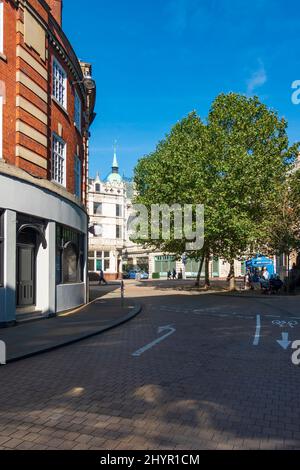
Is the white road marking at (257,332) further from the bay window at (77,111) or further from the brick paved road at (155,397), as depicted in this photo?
the bay window at (77,111)

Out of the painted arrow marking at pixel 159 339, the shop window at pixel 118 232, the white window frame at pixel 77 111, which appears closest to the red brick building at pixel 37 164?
the white window frame at pixel 77 111

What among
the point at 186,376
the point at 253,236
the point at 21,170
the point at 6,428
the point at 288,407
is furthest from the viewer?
the point at 253,236

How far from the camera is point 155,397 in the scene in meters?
6.02

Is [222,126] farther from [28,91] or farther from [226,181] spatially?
[28,91]

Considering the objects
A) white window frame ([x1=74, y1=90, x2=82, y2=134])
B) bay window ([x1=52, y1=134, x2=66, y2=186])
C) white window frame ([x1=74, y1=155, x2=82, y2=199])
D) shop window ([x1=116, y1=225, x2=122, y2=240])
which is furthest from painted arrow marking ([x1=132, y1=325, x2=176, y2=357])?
shop window ([x1=116, y1=225, x2=122, y2=240])

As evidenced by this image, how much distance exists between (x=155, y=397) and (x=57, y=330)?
6265 mm

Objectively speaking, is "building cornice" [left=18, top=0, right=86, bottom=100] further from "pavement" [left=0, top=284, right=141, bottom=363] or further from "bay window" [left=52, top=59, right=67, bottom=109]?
"pavement" [left=0, top=284, right=141, bottom=363]

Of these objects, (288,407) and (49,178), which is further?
(49,178)

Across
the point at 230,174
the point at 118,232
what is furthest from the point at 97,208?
the point at 230,174

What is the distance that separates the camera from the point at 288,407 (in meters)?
5.69

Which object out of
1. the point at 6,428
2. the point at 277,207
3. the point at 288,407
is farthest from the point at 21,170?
the point at 277,207

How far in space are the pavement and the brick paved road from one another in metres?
0.40

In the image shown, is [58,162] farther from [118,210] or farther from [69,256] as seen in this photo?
[118,210]
